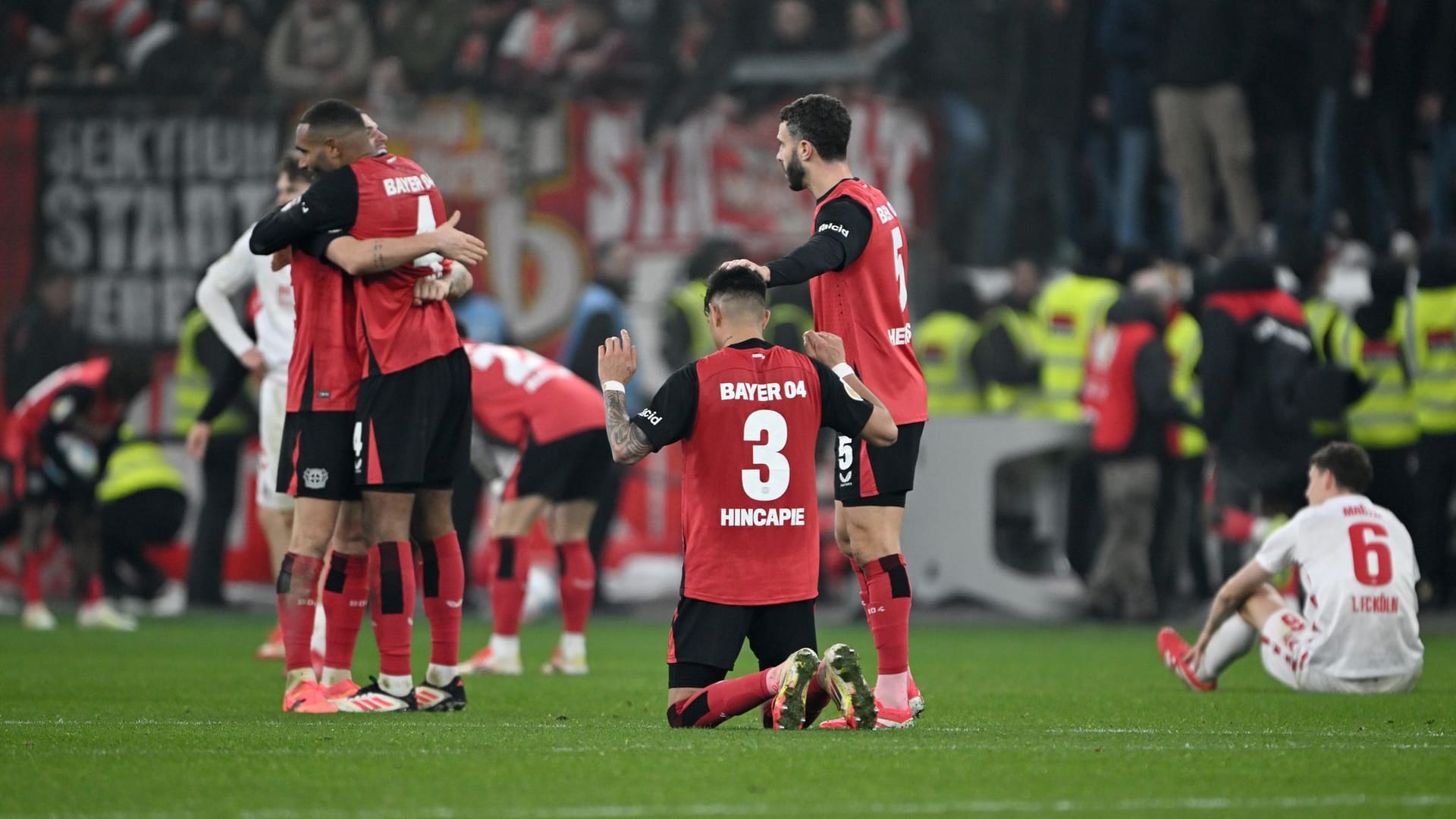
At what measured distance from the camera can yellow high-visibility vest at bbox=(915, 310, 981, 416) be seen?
15523mm

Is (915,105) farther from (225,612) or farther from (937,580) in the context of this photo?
(225,612)

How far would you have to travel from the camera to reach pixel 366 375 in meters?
7.26

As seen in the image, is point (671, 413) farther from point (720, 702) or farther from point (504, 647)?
point (504, 647)

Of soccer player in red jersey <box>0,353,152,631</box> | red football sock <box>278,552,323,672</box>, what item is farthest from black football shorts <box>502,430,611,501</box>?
soccer player in red jersey <box>0,353,152,631</box>

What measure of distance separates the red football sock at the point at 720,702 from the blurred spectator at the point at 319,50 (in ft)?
36.5

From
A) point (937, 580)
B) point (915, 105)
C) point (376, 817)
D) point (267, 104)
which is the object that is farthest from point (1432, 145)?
point (376, 817)

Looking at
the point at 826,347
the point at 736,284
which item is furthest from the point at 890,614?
the point at 736,284

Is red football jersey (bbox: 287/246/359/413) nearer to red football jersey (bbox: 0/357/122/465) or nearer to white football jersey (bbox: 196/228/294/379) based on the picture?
white football jersey (bbox: 196/228/294/379)

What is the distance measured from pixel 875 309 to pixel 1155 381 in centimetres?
747

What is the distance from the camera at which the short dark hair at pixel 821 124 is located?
23.0ft

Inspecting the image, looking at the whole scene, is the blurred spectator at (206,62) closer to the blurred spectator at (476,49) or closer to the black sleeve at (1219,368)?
the blurred spectator at (476,49)

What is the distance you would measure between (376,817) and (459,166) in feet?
40.7

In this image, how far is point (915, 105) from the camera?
643 inches

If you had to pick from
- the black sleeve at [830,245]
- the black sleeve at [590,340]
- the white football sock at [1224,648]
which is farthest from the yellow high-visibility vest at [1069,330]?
the black sleeve at [830,245]
